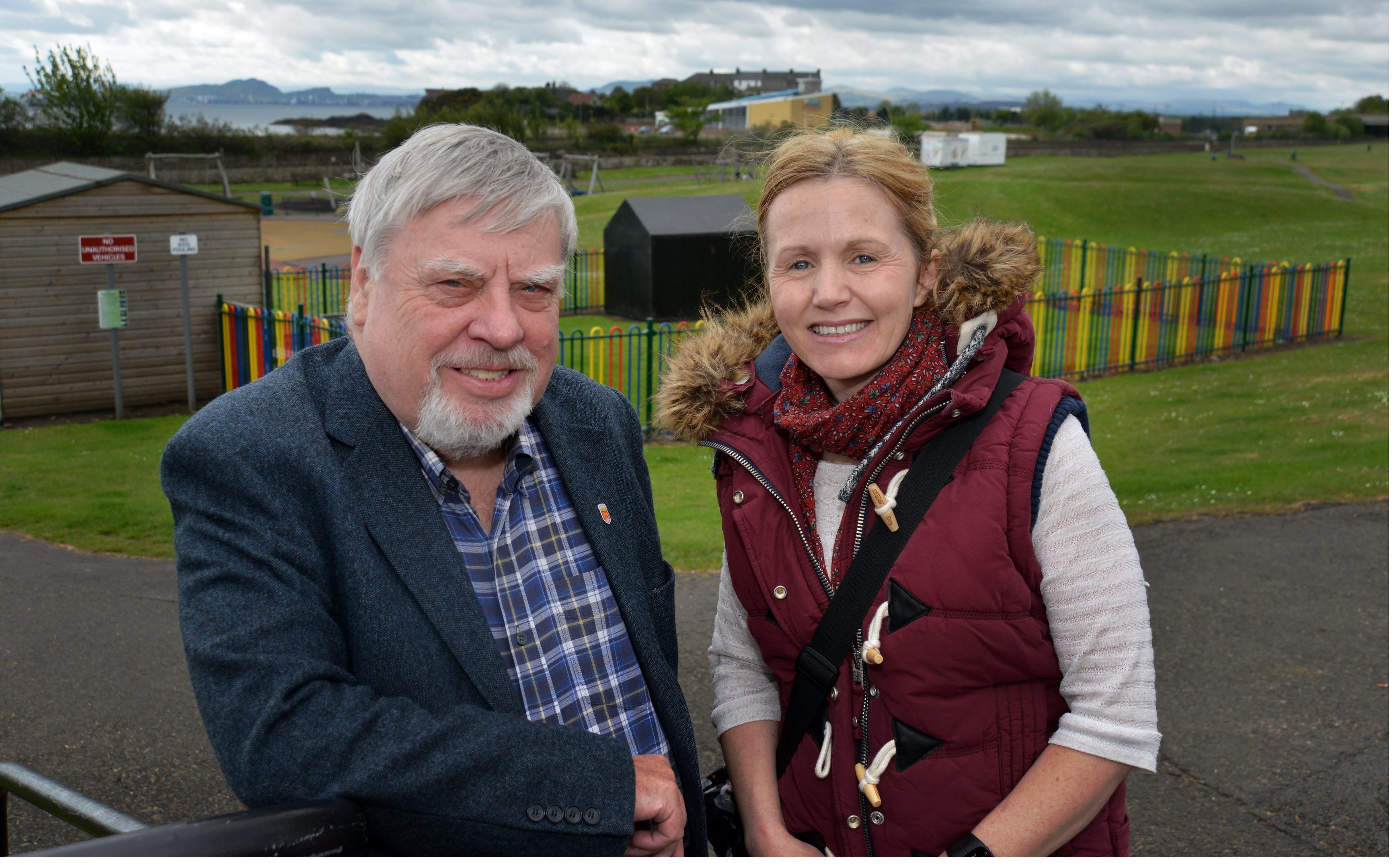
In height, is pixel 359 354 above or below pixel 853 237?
below

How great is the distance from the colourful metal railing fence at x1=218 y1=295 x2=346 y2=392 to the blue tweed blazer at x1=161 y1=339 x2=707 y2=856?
10111mm

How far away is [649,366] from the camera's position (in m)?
12.3

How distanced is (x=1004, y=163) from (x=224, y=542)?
Answer: 6415 cm

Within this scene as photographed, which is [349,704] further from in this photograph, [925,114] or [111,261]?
[925,114]

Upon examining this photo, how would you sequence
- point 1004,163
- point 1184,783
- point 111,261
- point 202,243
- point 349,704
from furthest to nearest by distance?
point 1004,163 → point 202,243 → point 111,261 → point 1184,783 → point 349,704

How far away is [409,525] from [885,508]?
91 cm

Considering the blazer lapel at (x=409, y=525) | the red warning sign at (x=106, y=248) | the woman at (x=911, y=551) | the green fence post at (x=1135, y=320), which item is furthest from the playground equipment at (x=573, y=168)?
the blazer lapel at (x=409, y=525)

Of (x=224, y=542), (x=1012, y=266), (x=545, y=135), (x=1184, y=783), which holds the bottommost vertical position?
(x=1184, y=783)

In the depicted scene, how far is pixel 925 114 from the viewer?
109 metres

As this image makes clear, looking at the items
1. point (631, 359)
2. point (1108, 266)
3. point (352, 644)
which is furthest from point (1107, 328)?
point (352, 644)

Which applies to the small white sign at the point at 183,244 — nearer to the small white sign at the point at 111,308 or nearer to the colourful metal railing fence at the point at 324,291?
the small white sign at the point at 111,308

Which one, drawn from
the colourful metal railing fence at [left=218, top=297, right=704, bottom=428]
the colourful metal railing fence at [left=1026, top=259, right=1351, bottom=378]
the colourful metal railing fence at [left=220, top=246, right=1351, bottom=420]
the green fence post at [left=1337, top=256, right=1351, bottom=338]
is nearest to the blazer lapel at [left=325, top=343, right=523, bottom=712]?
the colourful metal railing fence at [left=218, top=297, right=704, bottom=428]

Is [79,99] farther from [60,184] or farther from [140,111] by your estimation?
[60,184]

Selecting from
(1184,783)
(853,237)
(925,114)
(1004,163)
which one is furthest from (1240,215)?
(925,114)
